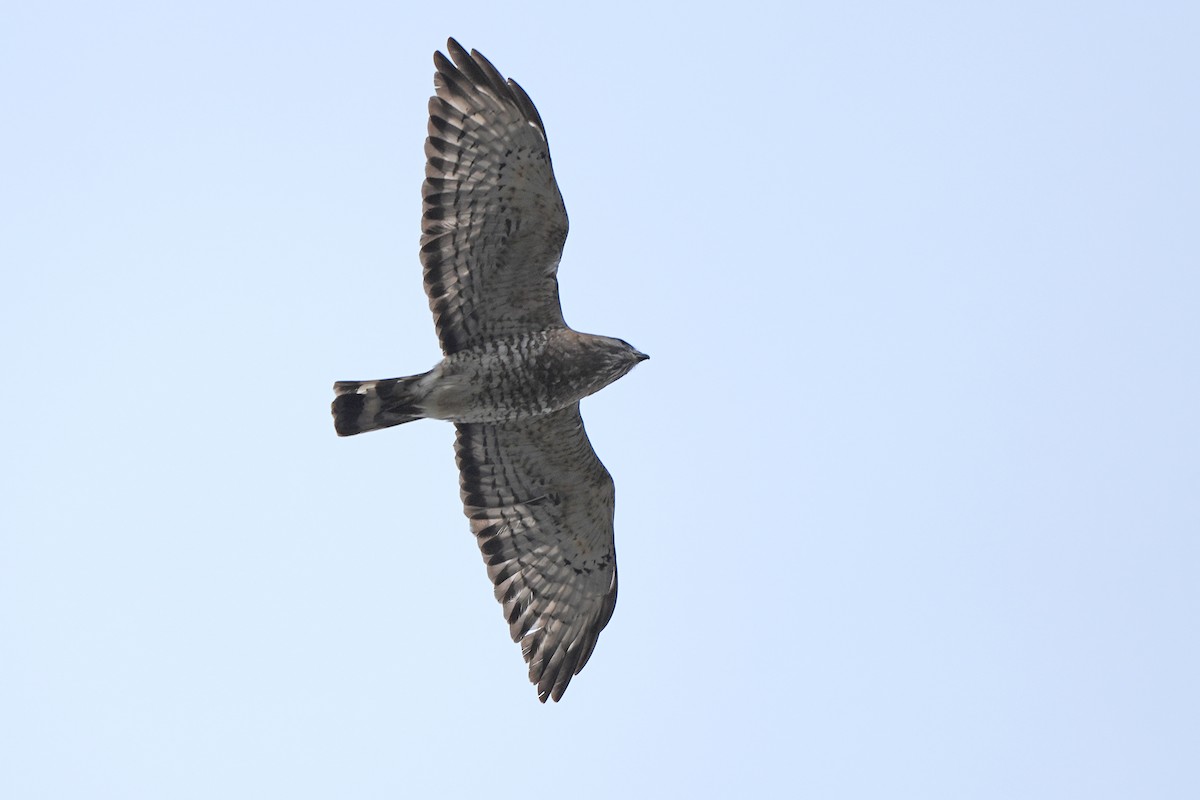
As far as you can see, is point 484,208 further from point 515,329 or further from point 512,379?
point 512,379

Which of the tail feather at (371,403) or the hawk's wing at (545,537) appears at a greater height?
the tail feather at (371,403)

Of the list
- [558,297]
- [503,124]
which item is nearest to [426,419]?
[558,297]

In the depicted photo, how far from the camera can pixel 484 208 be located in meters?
12.1

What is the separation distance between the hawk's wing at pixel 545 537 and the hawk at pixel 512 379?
12 millimetres

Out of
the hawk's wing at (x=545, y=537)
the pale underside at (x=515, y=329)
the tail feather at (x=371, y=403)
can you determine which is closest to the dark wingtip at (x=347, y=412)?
the tail feather at (x=371, y=403)

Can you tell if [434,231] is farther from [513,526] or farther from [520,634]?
[520,634]

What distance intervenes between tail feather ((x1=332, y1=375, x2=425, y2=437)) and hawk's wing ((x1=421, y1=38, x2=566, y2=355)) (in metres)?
0.49

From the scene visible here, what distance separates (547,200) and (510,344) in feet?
3.86

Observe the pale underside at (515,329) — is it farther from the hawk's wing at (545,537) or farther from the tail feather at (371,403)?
the tail feather at (371,403)

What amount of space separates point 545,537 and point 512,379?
169 cm

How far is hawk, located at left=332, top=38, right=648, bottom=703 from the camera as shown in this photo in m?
12.0

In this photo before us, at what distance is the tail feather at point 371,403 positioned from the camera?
40.7 ft

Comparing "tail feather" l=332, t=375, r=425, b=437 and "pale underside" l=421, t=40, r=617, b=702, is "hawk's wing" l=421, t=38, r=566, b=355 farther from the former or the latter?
"tail feather" l=332, t=375, r=425, b=437

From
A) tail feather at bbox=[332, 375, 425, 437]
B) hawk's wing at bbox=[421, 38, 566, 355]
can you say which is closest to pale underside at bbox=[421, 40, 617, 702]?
hawk's wing at bbox=[421, 38, 566, 355]
